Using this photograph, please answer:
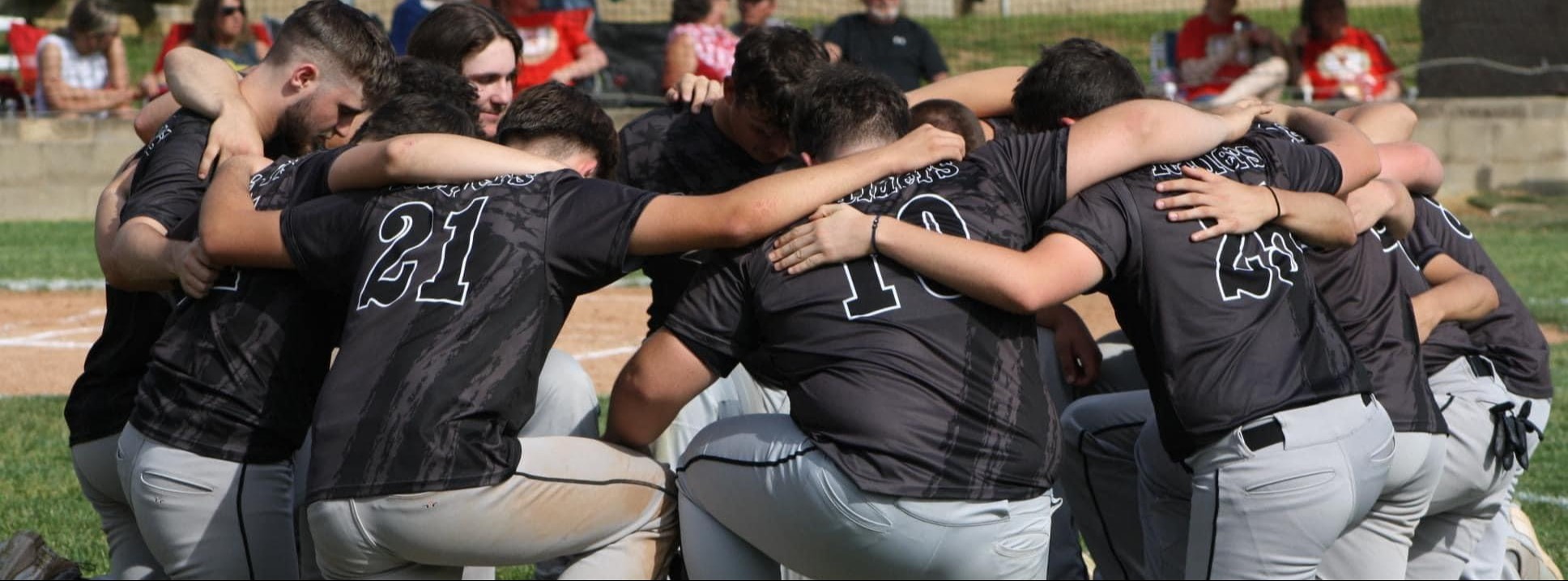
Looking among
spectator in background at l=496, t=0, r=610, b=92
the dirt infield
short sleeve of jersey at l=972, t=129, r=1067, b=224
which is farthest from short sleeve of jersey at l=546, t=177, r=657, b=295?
spectator in background at l=496, t=0, r=610, b=92

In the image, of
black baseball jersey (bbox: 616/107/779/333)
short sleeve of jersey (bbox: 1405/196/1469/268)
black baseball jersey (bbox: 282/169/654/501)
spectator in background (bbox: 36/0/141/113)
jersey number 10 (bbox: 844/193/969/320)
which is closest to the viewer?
black baseball jersey (bbox: 282/169/654/501)

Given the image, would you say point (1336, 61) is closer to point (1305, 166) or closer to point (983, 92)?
point (983, 92)

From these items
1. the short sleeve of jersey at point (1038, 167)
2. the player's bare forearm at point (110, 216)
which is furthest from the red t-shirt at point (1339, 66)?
the player's bare forearm at point (110, 216)

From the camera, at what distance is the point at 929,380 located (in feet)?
10.4

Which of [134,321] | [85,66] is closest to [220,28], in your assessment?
[85,66]

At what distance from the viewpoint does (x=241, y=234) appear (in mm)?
3400

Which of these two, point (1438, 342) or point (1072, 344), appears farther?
point (1072, 344)

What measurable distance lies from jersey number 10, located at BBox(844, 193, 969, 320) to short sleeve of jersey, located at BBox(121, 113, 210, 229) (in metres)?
1.63

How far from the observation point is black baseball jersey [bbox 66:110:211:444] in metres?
3.92

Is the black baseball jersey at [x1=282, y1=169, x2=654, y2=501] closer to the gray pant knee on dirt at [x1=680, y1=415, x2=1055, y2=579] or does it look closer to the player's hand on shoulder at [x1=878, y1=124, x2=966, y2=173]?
the gray pant knee on dirt at [x1=680, y1=415, x2=1055, y2=579]

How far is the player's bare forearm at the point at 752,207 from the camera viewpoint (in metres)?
3.25

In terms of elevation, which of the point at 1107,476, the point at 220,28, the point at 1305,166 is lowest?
the point at 220,28

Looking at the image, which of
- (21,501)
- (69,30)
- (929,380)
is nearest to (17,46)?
(69,30)

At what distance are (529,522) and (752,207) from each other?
761 mm
